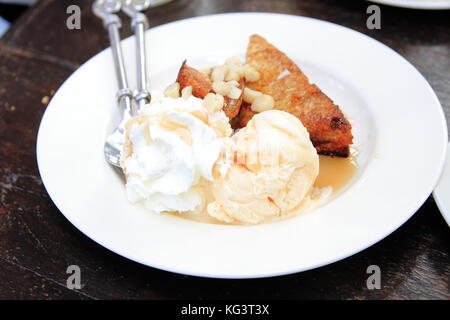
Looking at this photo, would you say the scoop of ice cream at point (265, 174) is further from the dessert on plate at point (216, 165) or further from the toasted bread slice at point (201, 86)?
the toasted bread slice at point (201, 86)

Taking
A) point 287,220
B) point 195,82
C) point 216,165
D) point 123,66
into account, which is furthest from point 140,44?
point 287,220

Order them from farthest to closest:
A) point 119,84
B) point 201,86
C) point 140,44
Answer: point 140,44 < point 119,84 < point 201,86

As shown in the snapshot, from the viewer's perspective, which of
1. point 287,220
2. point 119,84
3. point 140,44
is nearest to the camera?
point 287,220

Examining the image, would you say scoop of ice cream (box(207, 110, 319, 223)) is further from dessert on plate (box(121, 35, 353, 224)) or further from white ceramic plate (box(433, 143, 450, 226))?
white ceramic plate (box(433, 143, 450, 226))

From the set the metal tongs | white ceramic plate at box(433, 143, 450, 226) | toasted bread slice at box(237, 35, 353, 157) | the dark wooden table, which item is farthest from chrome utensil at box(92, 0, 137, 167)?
white ceramic plate at box(433, 143, 450, 226)

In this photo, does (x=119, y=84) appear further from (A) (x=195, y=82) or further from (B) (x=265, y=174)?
(B) (x=265, y=174)

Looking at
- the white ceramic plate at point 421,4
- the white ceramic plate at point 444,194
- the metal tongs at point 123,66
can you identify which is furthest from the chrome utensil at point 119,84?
the white ceramic plate at point 421,4

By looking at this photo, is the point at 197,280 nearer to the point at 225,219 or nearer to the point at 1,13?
the point at 225,219
